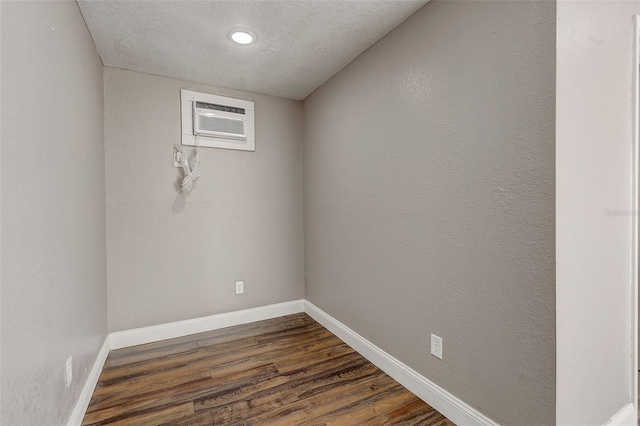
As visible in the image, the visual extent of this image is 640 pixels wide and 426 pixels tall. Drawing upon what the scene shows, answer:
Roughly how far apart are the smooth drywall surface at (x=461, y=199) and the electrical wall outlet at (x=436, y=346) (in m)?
0.03

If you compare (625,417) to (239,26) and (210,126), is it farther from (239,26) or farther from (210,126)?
(210,126)

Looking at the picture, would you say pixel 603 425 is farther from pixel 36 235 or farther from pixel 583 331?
pixel 36 235

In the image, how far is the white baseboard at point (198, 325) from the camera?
8.10 ft

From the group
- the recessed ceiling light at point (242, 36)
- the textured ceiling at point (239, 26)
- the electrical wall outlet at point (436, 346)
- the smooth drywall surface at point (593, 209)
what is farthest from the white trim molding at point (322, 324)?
the recessed ceiling light at point (242, 36)

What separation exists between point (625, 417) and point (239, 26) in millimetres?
3051

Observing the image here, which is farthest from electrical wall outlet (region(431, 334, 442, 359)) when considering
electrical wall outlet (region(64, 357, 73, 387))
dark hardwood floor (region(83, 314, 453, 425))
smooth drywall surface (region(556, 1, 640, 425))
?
electrical wall outlet (region(64, 357, 73, 387))

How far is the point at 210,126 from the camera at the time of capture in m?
2.72

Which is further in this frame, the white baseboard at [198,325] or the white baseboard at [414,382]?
the white baseboard at [198,325]

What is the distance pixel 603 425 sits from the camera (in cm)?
139

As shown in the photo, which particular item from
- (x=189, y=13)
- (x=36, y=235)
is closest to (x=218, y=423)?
(x=36, y=235)

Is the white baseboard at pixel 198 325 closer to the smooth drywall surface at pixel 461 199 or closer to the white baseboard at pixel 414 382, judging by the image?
the white baseboard at pixel 414 382

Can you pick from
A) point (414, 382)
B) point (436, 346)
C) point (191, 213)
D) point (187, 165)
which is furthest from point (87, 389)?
point (436, 346)

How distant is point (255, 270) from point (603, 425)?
2.59 metres

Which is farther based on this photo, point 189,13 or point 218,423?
point 189,13
